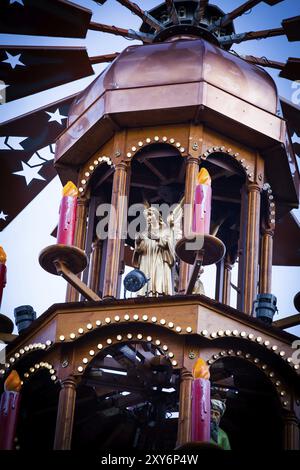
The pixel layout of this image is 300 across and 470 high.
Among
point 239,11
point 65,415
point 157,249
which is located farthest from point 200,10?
point 65,415

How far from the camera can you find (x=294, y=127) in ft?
152

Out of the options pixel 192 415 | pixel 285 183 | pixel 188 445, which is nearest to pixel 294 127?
pixel 285 183

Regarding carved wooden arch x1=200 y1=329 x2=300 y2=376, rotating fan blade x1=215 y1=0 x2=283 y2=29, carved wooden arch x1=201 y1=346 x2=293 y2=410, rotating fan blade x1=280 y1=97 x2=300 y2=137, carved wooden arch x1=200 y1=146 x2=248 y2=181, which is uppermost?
rotating fan blade x1=215 y1=0 x2=283 y2=29

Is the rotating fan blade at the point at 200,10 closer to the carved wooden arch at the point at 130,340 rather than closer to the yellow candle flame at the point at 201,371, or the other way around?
the carved wooden arch at the point at 130,340

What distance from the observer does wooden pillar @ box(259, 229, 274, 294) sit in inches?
1743

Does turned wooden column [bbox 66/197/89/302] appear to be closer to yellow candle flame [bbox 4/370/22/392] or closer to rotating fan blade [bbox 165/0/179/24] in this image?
rotating fan blade [bbox 165/0/179/24]

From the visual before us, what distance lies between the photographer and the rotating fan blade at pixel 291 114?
151 feet

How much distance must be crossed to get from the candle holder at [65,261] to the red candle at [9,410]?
1.90m

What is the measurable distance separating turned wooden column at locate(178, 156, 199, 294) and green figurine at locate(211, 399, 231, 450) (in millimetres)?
2203

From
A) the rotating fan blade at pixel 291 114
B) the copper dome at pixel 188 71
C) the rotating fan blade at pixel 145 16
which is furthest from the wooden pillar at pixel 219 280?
the rotating fan blade at pixel 145 16

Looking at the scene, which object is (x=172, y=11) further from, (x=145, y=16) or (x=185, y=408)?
(x=185, y=408)

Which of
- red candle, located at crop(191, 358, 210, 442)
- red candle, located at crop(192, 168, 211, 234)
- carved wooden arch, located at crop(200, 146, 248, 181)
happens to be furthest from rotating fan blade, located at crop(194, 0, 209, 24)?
red candle, located at crop(191, 358, 210, 442)

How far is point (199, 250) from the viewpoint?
39219 millimetres
